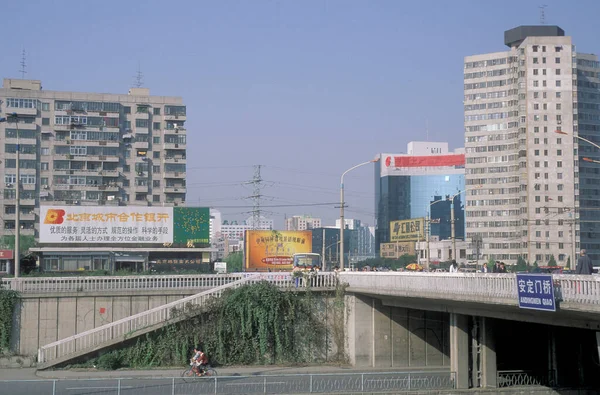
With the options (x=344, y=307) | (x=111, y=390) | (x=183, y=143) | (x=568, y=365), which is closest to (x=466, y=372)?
(x=568, y=365)

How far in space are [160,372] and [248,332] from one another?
5.48 metres

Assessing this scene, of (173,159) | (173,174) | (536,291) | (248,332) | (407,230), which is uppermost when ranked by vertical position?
(173,159)

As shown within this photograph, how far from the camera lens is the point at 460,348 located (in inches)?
1415

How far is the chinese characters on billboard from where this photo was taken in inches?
2699

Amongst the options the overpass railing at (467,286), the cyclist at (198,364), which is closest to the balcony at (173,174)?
the overpass railing at (467,286)

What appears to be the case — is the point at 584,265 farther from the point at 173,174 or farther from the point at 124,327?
the point at 173,174

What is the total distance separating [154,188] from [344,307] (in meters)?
83.6

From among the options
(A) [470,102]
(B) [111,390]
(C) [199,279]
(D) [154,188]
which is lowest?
(B) [111,390]

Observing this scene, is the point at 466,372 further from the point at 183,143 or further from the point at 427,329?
the point at 183,143

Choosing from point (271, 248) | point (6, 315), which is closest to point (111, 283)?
point (6, 315)

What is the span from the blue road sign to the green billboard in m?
49.5

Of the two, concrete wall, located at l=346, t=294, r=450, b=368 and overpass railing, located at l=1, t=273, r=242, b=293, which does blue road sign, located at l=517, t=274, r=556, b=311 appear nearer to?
concrete wall, located at l=346, t=294, r=450, b=368

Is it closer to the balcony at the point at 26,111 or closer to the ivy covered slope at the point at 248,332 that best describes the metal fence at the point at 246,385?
the ivy covered slope at the point at 248,332

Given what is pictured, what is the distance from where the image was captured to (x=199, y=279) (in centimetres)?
4531
